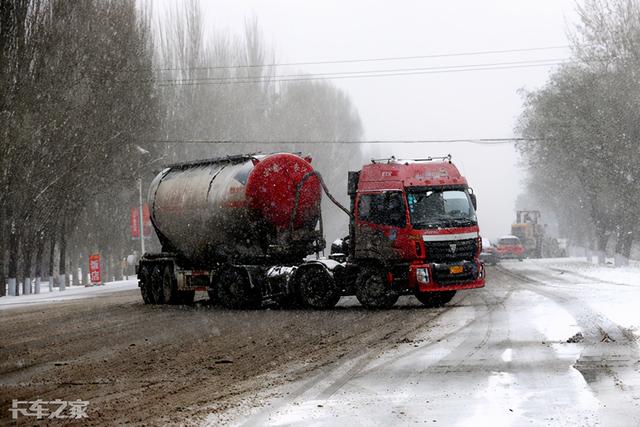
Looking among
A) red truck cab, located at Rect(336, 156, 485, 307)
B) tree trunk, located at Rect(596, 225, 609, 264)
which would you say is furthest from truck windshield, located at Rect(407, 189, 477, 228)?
tree trunk, located at Rect(596, 225, 609, 264)

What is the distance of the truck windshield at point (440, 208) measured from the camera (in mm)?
21531

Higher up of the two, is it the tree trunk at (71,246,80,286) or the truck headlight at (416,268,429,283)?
the tree trunk at (71,246,80,286)

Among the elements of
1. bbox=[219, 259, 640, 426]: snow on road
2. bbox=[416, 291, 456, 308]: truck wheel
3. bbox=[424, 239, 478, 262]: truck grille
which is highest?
bbox=[424, 239, 478, 262]: truck grille

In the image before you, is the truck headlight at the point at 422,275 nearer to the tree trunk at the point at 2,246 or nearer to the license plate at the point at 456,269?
the license plate at the point at 456,269

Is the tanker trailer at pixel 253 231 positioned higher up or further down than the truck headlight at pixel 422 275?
higher up

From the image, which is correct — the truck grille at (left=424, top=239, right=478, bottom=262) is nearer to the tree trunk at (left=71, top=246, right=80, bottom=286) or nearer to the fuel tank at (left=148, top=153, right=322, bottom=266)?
the fuel tank at (left=148, top=153, right=322, bottom=266)

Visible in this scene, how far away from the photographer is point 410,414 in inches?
344

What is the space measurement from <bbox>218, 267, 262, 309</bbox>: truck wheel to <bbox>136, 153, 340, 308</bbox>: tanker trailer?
25 mm

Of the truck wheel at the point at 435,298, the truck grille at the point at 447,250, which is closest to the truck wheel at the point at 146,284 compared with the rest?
the truck wheel at the point at 435,298

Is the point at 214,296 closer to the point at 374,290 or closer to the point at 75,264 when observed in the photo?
the point at 374,290

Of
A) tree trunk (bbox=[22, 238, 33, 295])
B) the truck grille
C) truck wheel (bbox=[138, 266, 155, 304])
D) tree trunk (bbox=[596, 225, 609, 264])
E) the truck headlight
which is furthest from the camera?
tree trunk (bbox=[596, 225, 609, 264])

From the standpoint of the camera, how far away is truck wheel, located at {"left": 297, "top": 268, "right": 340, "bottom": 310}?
22.5 meters

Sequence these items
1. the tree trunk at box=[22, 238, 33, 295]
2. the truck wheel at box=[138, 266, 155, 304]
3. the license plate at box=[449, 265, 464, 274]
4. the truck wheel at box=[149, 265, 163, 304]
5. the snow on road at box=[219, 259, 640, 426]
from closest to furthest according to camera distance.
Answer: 1. the snow on road at box=[219, 259, 640, 426]
2. the license plate at box=[449, 265, 464, 274]
3. the truck wheel at box=[149, 265, 163, 304]
4. the truck wheel at box=[138, 266, 155, 304]
5. the tree trunk at box=[22, 238, 33, 295]

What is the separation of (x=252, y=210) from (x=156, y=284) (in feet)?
19.1
